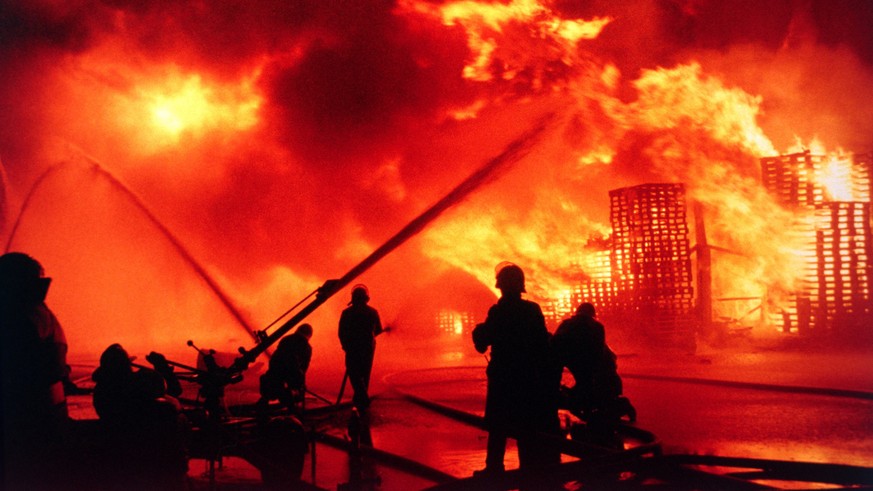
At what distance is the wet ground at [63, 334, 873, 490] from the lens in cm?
710

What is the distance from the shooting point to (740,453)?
7.40 metres

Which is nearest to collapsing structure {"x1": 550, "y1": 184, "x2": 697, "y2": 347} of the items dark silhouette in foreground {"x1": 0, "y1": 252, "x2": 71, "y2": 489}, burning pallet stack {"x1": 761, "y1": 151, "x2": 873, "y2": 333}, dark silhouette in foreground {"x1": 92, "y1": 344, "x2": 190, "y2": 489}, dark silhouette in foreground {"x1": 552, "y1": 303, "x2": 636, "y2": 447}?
burning pallet stack {"x1": 761, "y1": 151, "x2": 873, "y2": 333}

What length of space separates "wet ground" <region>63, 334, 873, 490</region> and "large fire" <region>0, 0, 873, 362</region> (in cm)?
659

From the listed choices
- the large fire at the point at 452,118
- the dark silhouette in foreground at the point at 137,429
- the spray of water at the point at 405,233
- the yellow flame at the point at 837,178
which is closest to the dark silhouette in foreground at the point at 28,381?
the dark silhouette in foreground at the point at 137,429

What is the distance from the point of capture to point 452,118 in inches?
922

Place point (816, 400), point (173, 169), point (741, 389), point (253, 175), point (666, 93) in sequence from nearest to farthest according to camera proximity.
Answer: point (816, 400) < point (741, 389) < point (666, 93) < point (253, 175) < point (173, 169)

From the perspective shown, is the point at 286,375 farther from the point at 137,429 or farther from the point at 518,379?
the point at 137,429

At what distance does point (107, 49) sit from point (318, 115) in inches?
292

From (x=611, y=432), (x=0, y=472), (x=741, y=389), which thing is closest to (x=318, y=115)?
(x=741, y=389)

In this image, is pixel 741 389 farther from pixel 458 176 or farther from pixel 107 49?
pixel 107 49

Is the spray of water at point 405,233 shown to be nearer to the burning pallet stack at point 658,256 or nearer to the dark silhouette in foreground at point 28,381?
the dark silhouette in foreground at point 28,381

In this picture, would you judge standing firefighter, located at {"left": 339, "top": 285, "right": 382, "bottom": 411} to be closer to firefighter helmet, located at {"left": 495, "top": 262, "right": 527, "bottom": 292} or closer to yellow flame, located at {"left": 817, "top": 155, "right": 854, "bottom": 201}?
firefighter helmet, located at {"left": 495, "top": 262, "right": 527, "bottom": 292}

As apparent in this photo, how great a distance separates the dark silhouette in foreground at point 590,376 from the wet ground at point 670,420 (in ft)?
2.06

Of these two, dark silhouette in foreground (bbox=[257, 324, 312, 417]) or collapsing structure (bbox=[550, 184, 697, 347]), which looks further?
collapsing structure (bbox=[550, 184, 697, 347])
